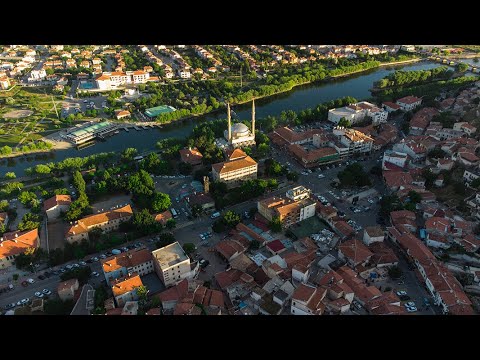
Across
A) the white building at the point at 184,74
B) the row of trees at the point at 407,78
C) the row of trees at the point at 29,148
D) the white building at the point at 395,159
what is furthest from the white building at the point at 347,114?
the row of trees at the point at 29,148

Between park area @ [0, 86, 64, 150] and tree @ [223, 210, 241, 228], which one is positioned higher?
park area @ [0, 86, 64, 150]

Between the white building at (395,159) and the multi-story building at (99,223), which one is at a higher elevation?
the white building at (395,159)

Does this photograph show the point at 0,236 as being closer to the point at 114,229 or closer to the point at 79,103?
the point at 114,229

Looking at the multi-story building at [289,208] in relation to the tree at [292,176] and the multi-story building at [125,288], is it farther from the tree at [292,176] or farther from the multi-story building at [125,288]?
the multi-story building at [125,288]

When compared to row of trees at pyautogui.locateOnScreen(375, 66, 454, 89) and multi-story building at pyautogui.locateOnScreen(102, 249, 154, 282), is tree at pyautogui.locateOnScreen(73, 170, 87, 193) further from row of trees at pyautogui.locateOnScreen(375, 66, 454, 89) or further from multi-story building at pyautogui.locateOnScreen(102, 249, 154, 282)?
row of trees at pyautogui.locateOnScreen(375, 66, 454, 89)

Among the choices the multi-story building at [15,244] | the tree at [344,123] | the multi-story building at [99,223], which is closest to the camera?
the multi-story building at [15,244]

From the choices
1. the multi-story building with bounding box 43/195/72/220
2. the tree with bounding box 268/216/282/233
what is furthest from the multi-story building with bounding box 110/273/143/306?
the multi-story building with bounding box 43/195/72/220

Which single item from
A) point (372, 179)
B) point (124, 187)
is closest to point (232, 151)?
point (124, 187)
